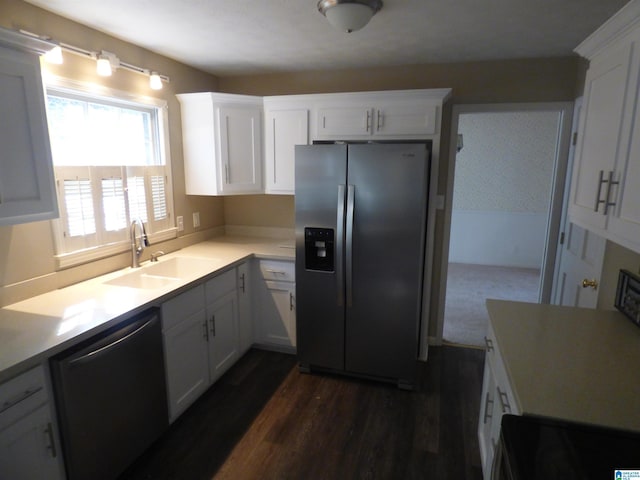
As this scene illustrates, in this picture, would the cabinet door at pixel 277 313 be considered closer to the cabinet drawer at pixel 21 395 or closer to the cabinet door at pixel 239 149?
the cabinet door at pixel 239 149

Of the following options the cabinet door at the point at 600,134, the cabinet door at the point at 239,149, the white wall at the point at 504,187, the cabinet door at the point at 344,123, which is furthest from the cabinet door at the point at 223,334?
the white wall at the point at 504,187

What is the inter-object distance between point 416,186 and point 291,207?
4.71ft

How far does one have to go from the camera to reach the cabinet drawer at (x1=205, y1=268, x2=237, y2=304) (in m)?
2.49

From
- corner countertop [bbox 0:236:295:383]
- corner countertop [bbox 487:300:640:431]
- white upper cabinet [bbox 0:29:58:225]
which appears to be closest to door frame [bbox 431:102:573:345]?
corner countertop [bbox 487:300:640:431]

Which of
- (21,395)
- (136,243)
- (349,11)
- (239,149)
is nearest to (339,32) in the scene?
(349,11)

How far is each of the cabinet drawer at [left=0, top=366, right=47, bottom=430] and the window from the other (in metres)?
0.88

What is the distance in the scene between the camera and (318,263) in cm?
267

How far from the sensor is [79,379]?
1562 millimetres

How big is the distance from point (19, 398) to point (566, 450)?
1782 mm

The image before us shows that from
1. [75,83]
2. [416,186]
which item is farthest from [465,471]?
[75,83]

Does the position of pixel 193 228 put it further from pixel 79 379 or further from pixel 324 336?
pixel 79 379

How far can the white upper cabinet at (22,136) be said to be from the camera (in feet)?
4.89

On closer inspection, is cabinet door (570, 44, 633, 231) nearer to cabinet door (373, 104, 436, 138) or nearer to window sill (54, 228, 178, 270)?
cabinet door (373, 104, 436, 138)

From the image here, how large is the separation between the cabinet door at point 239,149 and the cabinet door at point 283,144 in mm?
94
